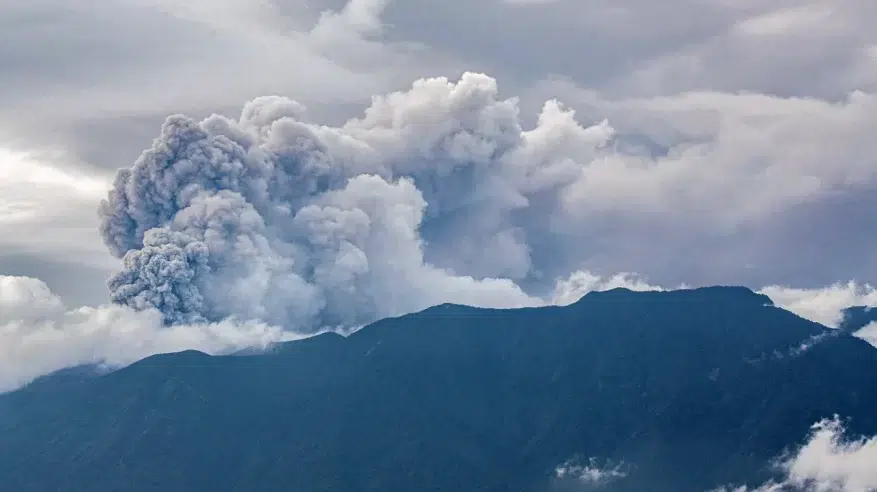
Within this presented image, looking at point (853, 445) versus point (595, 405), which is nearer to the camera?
point (853, 445)

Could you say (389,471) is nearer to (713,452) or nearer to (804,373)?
(713,452)

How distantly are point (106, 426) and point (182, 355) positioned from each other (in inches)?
554

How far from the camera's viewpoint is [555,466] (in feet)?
601

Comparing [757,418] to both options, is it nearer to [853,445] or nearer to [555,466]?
[853,445]

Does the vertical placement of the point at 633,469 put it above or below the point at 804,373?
below

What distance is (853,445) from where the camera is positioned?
607 ft

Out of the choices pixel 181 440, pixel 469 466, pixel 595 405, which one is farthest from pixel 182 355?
pixel 595 405

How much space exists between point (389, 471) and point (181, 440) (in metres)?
29.5

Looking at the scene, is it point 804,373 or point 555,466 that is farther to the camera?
point 804,373

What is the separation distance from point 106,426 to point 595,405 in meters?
68.7

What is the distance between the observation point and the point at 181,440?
186 meters

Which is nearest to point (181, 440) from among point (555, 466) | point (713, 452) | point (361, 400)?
point (361, 400)

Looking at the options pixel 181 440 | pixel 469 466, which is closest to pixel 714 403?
pixel 469 466

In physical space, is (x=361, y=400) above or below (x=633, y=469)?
above
